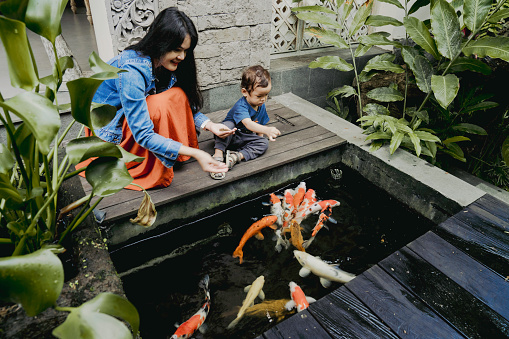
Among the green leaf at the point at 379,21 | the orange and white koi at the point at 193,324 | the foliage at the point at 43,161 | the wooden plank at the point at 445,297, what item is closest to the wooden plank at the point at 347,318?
the wooden plank at the point at 445,297

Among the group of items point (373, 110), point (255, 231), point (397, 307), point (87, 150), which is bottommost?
point (255, 231)

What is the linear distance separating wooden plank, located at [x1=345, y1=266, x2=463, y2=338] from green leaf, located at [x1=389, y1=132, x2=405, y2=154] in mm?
1222

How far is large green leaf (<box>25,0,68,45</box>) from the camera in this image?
0.99 meters

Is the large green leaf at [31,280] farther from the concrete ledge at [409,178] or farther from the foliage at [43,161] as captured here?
the concrete ledge at [409,178]

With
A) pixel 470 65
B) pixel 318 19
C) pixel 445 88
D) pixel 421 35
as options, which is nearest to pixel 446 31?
pixel 421 35

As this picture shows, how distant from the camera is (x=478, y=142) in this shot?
3.40 metres

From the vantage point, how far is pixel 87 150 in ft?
3.60

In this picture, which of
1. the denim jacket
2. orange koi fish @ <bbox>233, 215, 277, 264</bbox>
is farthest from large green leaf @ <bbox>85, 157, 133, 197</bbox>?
orange koi fish @ <bbox>233, 215, 277, 264</bbox>

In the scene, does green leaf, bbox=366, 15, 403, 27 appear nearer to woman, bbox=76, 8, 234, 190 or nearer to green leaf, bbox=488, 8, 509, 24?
green leaf, bbox=488, 8, 509, 24

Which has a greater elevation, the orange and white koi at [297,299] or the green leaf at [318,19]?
the green leaf at [318,19]

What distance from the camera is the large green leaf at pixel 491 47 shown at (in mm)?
2157

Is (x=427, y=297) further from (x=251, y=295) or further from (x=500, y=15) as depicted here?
(x=500, y=15)

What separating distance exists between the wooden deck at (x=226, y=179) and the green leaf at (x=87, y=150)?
2.50ft

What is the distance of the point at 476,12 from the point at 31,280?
296 centimetres
